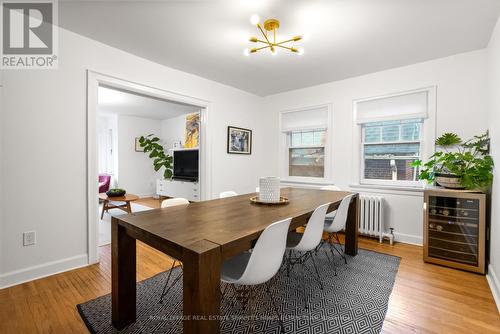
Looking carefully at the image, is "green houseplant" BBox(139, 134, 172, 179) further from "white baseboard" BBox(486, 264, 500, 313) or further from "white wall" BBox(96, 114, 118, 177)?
"white baseboard" BBox(486, 264, 500, 313)

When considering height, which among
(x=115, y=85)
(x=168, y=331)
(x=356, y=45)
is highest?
(x=356, y=45)

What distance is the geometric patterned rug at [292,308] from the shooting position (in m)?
1.65

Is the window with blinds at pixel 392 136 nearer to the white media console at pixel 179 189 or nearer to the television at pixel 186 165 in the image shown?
the white media console at pixel 179 189

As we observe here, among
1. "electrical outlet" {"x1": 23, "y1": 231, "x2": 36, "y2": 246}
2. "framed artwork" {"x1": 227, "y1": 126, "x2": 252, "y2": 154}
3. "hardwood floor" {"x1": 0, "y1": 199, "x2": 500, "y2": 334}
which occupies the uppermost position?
"framed artwork" {"x1": 227, "y1": 126, "x2": 252, "y2": 154}

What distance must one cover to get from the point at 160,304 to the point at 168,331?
1.09 feet

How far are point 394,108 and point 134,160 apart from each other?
693 centimetres

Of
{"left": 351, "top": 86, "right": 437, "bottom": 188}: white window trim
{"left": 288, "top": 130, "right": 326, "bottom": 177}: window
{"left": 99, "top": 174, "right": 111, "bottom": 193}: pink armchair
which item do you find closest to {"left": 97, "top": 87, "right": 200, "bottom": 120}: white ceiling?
{"left": 99, "top": 174, "right": 111, "bottom": 193}: pink armchair

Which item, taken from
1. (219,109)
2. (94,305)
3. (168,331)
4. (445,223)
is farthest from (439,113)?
(94,305)

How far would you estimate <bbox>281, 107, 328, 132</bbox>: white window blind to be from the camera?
4200 millimetres

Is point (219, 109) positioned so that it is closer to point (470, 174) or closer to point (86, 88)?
point (86, 88)

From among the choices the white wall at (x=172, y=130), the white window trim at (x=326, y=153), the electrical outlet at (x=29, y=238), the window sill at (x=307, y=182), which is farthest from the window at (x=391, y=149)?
the white wall at (x=172, y=130)

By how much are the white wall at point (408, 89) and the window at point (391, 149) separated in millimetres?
246

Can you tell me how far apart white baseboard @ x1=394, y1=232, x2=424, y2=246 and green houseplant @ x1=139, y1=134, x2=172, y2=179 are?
5.82 m

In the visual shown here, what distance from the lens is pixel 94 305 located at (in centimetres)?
188
